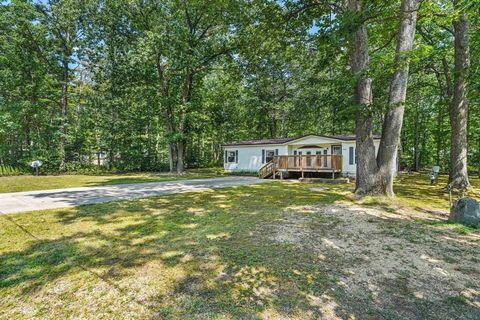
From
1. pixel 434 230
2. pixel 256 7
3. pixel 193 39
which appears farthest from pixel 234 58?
pixel 434 230

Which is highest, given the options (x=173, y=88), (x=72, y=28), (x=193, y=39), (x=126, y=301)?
(x=72, y=28)

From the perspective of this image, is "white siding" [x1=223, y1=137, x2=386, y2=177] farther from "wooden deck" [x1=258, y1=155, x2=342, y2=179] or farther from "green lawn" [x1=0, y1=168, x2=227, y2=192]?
"green lawn" [x1=0, y1=168, x2=227, y2=192]

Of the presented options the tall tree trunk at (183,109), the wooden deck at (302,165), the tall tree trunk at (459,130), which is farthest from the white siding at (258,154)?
the tall tree trunk at (459,130)

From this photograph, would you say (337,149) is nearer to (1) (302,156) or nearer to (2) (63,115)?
(1) (302,156)

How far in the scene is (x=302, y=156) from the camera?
15828mm

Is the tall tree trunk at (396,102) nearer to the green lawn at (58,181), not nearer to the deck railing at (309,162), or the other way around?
the deck railing at (309,162)

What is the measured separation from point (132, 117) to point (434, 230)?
73.6 ft

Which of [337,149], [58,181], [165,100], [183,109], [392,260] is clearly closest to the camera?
[392,260]

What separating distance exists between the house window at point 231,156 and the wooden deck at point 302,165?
5429 mm

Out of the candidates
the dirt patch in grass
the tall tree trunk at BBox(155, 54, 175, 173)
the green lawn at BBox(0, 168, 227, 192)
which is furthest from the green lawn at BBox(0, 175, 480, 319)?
the tall tree trunk at BBox(155, 54, 175, 173)

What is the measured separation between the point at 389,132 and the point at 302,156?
26.4ft

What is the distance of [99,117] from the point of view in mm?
21656

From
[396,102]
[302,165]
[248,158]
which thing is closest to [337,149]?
[302,165]

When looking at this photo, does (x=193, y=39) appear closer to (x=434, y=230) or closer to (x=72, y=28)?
(x=72, y=28)
